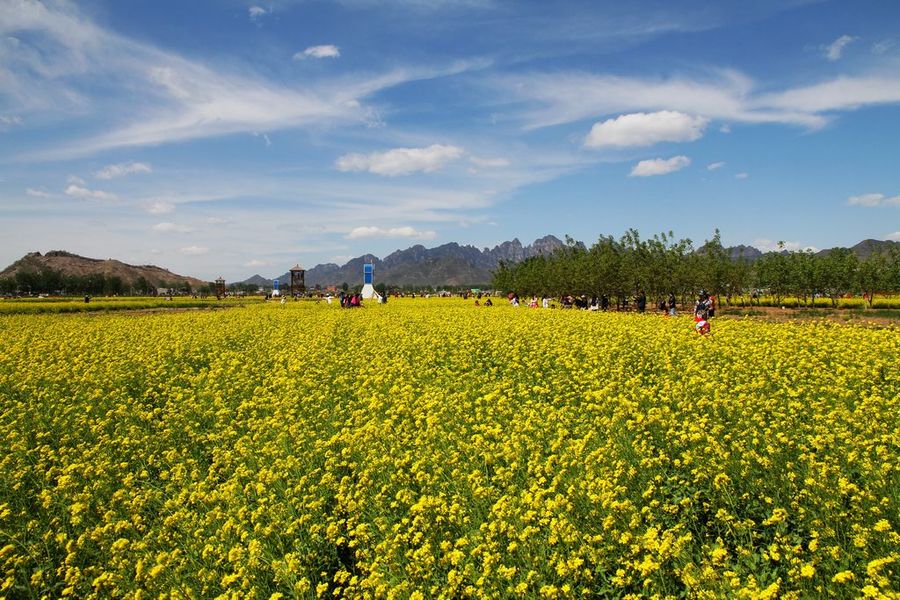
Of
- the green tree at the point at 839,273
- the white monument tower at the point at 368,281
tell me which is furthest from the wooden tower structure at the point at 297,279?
the green tree at the point at 839,273

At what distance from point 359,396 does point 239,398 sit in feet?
10.3

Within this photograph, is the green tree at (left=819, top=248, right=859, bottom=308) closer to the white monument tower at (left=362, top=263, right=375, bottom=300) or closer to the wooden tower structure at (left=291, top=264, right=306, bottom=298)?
the white monument tower at (left=362, top=263, right=375, bottom=300)

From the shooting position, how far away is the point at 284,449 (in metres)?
7.78

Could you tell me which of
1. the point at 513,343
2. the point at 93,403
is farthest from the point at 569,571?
the point at 513,343

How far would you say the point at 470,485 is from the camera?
614 centimetres

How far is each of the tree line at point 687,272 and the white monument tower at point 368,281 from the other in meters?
21.7

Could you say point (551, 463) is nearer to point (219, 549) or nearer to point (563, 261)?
point (219, 549)

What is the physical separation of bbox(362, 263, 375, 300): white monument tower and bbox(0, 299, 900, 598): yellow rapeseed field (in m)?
65.5

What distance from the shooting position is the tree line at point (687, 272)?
47.9m

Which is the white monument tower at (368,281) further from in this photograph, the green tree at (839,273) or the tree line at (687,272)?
the green tree at (839,273)

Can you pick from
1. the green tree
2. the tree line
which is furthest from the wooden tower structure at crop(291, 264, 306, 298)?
the green tree

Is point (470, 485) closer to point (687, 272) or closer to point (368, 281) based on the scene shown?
point (687, 272)

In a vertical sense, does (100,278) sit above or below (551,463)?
above

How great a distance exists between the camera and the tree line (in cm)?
4794
